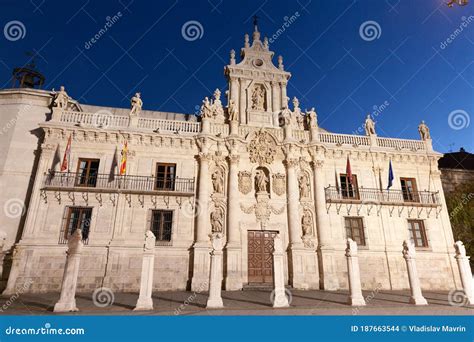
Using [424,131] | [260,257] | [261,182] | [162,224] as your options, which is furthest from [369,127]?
[162,224]

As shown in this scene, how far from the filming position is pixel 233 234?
16.4 metres

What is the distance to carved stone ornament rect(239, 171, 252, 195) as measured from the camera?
57.7 ft

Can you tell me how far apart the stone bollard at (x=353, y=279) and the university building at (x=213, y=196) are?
5.39 meters

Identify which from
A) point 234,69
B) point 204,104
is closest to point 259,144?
point 204,104

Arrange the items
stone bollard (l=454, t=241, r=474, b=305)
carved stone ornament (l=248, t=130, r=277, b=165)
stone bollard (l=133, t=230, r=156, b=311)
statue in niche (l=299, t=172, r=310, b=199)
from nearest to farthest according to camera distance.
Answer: stone bollard (l=133, t=230, r=156, b=311) < stone bollard (l=454, t=241, r=474, b=305) < statue in niche (l=299, t=172, r=310, b=199) < carved stone ornament (l=248, t=130, r=277, b=165)

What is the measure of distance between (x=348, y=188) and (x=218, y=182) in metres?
8.40

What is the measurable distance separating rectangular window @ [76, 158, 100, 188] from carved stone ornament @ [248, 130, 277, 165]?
9270 millimetres

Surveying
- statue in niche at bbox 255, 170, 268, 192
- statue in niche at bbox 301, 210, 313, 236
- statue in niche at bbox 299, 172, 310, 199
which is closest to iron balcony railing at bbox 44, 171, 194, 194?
statue in niche at bbox 255, 170, 268, 192

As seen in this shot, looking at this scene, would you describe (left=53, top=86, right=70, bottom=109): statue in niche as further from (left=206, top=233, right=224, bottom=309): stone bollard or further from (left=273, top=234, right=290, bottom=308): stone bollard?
(left=273, top=234, right=290, bottom=308): stone bollard

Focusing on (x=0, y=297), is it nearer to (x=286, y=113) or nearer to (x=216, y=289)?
(x=216, y=289)

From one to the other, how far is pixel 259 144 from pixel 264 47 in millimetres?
8378

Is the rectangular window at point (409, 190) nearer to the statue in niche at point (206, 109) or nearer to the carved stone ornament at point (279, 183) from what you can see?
the carved stone ornament at point (279, 183)

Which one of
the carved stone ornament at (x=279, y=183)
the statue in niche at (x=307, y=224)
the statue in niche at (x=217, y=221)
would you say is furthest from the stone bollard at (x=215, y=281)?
the statue in niche at (x=307, y=224)

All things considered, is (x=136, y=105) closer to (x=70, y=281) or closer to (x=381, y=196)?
(x=70, y=281)
